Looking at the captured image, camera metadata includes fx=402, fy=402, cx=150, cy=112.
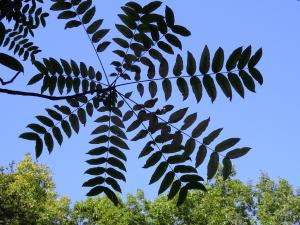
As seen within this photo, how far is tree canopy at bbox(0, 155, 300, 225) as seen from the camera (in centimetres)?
3675

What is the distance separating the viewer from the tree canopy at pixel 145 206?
36.8m

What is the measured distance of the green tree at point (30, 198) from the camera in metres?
37.6

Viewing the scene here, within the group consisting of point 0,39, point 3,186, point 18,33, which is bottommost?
point 0,39

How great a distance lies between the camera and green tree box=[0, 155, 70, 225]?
3759cm

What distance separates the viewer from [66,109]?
3.33m

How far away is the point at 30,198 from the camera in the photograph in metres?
39.1

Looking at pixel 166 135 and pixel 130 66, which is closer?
pixel 166 135

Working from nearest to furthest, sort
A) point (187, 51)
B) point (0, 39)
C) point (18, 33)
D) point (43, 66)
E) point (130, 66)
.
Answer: point (0, 39) < point (187, 51) < point (43, 66) < point (130, 66) < point (18, 33)

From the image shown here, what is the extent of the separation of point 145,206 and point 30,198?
1123 centimetres

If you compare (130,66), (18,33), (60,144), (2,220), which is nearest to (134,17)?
(130,66)

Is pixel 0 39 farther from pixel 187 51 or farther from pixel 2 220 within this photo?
pixel 2 220

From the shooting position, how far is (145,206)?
3825 centimetres

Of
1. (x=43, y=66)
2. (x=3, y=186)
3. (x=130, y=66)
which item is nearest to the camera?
(x=43, y=66)

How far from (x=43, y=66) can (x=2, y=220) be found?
120 feet
